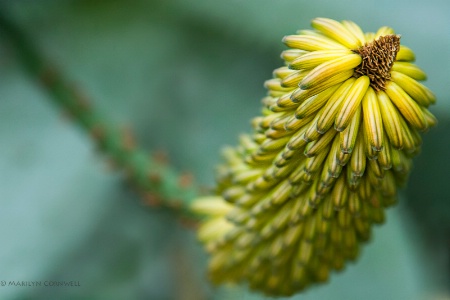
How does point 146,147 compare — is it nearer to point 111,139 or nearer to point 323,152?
point 111,139

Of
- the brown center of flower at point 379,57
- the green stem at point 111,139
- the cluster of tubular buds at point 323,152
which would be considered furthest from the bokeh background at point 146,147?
the brown center of flower at point 379,57

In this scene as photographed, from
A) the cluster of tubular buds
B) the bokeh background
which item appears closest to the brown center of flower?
the cluster of tubular buds

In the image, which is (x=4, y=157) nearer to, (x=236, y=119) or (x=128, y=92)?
(x=128, y=92)

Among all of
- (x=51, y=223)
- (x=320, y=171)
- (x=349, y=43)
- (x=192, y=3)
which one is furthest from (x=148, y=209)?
(x=349, y=43)

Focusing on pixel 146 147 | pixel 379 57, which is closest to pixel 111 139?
pixel 146 147

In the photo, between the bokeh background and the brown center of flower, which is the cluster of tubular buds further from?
the bokeh background

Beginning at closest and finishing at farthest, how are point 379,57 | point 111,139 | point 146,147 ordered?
point 379,57, point 111,139, point 146,147
